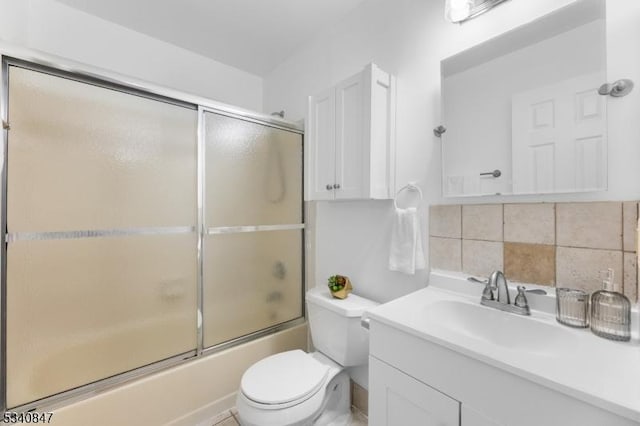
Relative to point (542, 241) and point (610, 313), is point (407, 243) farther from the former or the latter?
point (610, 313)

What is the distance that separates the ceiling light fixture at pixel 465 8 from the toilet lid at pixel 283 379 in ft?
5.76

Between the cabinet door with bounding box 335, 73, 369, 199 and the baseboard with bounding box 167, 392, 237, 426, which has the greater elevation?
the cabinet door with bounding box 335, 73, 369, 199

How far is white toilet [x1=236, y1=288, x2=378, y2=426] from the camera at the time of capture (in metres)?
1.13

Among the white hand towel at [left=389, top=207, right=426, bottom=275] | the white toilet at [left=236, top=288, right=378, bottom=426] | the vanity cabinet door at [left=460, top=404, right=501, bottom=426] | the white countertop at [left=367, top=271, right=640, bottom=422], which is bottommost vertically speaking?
the white toilet at [left=236, top=288, right=378, bottom=426]

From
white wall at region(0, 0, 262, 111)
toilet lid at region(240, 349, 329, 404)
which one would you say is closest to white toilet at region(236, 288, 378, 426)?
toilet lid at region(240, 349, 329, 404)

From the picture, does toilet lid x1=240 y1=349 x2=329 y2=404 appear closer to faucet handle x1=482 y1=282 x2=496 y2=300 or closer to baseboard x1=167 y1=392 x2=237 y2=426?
baseboard x1=167 y1=392 x2=237 y2=426

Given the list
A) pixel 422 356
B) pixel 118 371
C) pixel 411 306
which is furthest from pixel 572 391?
pixel 118 371

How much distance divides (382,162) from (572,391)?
104cm

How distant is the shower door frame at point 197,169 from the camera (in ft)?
3.45

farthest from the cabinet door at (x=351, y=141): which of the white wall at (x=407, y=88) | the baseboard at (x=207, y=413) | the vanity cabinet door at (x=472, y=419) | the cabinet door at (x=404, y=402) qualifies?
the baseboard at (x=207, y=413)

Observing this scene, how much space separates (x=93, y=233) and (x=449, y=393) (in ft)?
5.16

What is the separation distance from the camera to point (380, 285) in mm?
1507

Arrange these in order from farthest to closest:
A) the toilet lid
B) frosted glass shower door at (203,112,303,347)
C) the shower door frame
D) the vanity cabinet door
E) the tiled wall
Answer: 1. frosted glass shower door at (203,112,303,347)
2. the toilet lid
3. the shower door frame
4. the tiled wall
5. the vanity cabinet door

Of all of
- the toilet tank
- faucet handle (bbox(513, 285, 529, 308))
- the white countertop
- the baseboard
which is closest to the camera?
the white countertop
